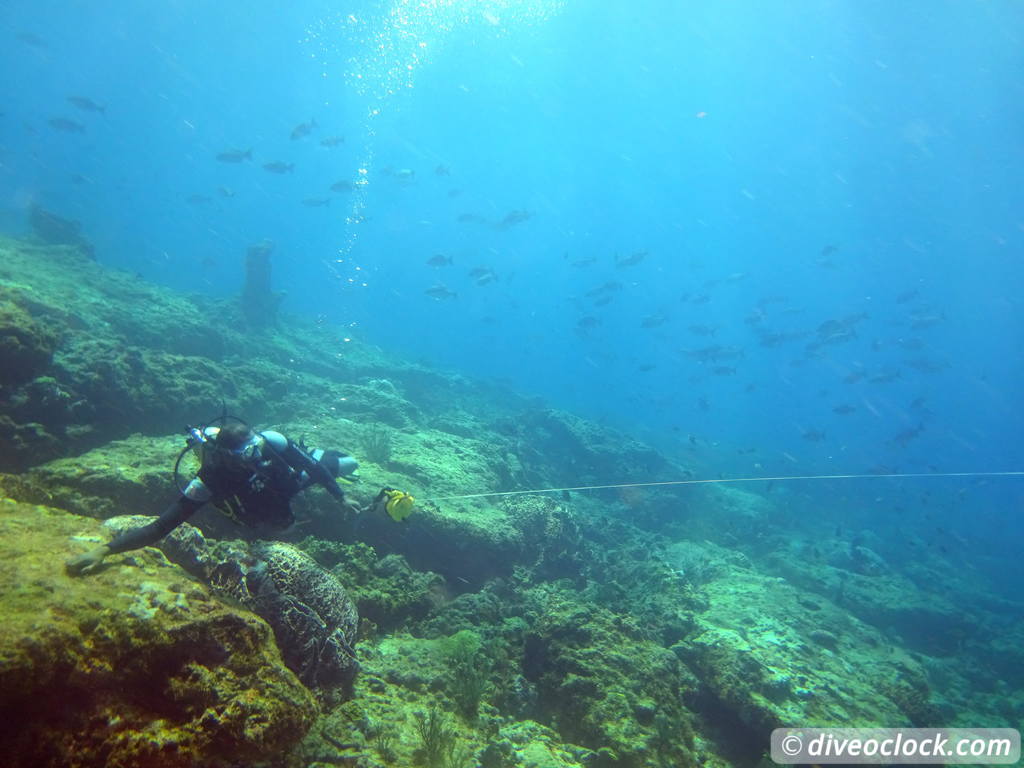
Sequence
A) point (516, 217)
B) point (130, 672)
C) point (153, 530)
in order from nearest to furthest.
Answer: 1. point (130, 672)
2. point (153, 530)
3. point (516, 217)

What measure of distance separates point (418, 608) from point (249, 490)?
3.40 meters

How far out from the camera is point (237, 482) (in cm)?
397

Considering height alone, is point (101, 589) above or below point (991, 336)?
below

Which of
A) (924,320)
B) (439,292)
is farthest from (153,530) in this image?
(924,320)

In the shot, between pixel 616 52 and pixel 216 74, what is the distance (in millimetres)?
86079

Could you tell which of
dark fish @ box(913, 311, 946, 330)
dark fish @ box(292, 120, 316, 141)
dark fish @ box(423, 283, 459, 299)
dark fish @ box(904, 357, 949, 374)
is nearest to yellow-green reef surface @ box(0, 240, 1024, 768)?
dark fish @ box(423, 283, 459, 299)

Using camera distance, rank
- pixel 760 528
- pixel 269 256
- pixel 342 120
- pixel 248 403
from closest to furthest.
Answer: pixel 248 403 → pixel 760 528 → pixel 269 256 → pixel 342 120

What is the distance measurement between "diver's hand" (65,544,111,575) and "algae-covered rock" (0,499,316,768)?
0.06 m

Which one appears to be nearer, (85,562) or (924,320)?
(85,562)

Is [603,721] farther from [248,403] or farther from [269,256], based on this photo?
[269,256]

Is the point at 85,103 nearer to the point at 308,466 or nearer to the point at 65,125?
the point at 65,125

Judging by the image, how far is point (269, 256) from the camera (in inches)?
923

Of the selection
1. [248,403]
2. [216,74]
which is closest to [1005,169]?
[248,403]

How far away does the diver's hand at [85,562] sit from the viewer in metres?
3.04
